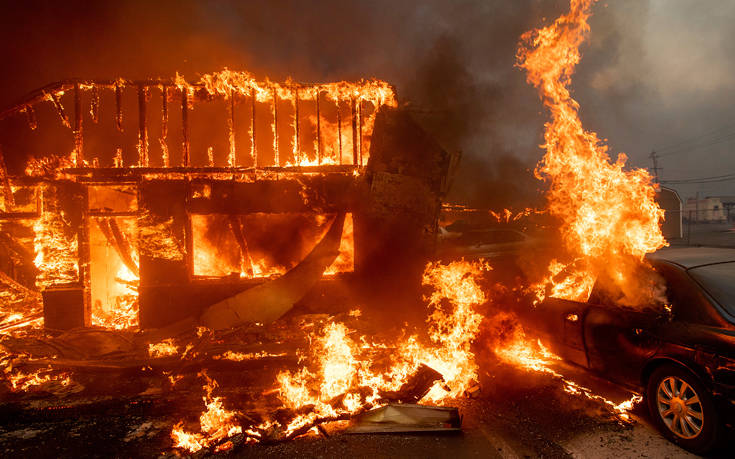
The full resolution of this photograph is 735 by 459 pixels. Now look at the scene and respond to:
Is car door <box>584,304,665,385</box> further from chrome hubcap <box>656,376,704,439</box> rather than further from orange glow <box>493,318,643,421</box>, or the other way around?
orange glow <box>493,318,643,421</box>

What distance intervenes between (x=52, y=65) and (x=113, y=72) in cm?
181

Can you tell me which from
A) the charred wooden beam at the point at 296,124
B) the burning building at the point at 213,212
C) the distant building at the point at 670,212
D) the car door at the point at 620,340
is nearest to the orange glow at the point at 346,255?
the burning building at the point at 213,212

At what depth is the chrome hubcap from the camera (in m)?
3.40

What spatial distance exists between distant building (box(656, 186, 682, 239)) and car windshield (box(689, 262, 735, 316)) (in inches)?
1251

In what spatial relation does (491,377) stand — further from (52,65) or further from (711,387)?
(52,65)

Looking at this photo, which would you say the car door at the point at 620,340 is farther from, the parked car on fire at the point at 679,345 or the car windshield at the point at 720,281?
the car windshield at the point at 720,281

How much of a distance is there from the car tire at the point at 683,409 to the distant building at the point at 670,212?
106 feet

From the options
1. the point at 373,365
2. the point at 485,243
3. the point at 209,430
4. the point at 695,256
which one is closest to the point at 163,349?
the point at 209,430

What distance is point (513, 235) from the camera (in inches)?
552

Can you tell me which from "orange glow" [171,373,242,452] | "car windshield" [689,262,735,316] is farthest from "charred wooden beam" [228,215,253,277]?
"car windshield" [689,262,735,316]

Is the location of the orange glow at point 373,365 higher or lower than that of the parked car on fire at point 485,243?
lower

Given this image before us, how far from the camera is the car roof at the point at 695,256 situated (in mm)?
4109

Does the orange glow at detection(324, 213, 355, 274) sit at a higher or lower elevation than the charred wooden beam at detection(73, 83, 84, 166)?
lower

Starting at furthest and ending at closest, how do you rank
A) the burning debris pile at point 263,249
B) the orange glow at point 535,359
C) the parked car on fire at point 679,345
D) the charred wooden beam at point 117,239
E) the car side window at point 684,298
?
the charred wooden beam at point 117,239 → the burning debris pile at point 263,249 → the orange glow at point 535,359 → the car side window at point 684,298 → the parked car on fire at point 679,345
